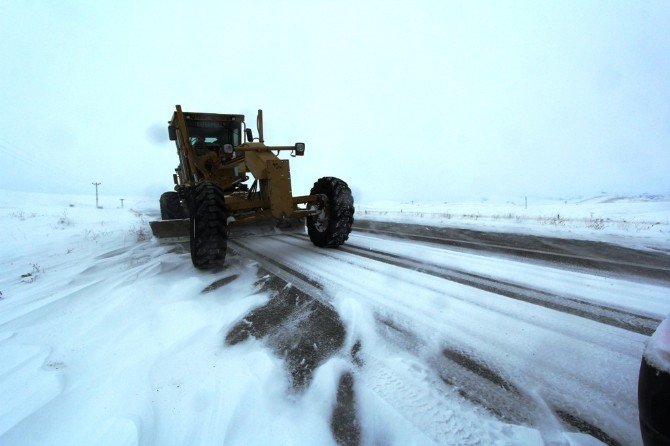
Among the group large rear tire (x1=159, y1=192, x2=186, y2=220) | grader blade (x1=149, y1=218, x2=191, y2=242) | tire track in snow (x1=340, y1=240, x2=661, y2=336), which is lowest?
tire track in snow (x1=340, y1=240, x2=661, y2=336)

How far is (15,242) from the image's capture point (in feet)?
24.5

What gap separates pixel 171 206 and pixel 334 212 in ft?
20.3

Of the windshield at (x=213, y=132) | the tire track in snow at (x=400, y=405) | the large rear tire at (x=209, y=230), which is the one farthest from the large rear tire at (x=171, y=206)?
the tire track in snow at (x=400, y=405)

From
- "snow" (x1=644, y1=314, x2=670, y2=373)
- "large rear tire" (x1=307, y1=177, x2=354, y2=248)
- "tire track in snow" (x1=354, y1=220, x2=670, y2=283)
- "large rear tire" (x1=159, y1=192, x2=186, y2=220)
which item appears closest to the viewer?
"snow" (x1=644, y1=314, x2=670, y2=373)

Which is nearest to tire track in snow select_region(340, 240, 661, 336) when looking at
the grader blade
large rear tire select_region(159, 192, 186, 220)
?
the grader blade

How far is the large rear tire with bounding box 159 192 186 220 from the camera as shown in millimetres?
9414

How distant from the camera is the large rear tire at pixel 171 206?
9.41 metres

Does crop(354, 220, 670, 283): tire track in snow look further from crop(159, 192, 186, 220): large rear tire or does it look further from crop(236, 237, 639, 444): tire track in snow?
crop(159, 192, 186, 220): large rear tire

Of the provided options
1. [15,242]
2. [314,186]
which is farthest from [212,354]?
[15,242]

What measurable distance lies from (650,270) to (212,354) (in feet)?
16.6

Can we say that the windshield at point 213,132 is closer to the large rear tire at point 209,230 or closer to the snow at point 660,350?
the large rear tire at point 209,230

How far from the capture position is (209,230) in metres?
4.43

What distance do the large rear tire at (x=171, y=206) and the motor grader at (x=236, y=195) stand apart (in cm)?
122

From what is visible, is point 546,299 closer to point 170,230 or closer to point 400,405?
point 400,405
